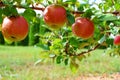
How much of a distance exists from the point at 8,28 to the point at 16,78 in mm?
6438

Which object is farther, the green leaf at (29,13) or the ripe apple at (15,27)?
the green leaf at (29,13)

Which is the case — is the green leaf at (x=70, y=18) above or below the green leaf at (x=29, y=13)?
below

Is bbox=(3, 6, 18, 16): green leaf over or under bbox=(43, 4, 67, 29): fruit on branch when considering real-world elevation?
over

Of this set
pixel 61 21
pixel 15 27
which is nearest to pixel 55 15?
pixel 61 21

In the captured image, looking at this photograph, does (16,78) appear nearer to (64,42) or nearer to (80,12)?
(64,42)

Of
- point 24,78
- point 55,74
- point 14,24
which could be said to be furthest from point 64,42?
point 55,74

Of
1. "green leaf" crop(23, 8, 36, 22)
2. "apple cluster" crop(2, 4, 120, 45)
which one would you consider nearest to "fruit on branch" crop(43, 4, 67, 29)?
"apple cluster" crop(2, 4, 120, 45)

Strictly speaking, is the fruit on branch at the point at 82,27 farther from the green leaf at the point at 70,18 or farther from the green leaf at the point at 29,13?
the green leaf at the point at 29,13

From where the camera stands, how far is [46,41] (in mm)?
2988

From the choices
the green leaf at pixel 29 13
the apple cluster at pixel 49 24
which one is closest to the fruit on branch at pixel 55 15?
the apple cluster at pixel 49 24

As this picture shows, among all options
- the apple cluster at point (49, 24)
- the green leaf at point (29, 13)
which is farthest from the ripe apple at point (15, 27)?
the green leaf at point (29, 13)

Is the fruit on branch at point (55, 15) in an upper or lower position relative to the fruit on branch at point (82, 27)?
upper

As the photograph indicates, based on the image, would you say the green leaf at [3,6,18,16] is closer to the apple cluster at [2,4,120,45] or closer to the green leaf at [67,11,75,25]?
the apple cluster at [2,4,120,45]

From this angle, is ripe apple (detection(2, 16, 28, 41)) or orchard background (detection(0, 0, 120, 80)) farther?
orchard background (detection(0, 0, 120, 80))
